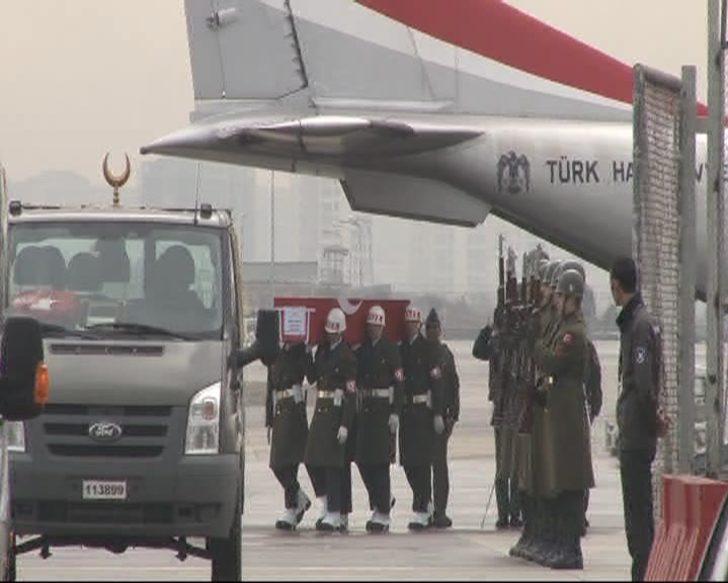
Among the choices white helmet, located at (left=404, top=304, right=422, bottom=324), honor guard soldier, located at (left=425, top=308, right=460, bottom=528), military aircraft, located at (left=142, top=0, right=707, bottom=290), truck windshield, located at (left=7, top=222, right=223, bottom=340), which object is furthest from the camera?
military aircraft, located at (left=142, top=0, right=707, bottom=290)

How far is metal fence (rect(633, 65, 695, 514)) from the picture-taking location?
1181 centimetres

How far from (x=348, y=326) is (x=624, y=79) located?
7548mm

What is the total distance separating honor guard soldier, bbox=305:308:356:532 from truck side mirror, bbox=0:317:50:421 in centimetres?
1104

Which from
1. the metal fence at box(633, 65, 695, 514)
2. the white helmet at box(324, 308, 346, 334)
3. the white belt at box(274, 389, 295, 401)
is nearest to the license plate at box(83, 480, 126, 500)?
the metal fence at box(633, 65, 695, 514)

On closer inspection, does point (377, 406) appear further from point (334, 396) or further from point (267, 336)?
point (267, 336)

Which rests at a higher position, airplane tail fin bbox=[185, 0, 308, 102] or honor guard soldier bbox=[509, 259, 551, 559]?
airplane tail fin bbox=[185, 0, 308, 102]

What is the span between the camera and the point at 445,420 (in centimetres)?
2120

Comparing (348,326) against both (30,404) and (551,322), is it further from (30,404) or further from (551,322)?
(30,404)

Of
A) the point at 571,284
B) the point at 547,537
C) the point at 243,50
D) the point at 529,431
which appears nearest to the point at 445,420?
the point at 529,431

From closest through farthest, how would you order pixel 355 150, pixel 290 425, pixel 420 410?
pixel 290 425 → pixel 420 410 → pixel 355 150

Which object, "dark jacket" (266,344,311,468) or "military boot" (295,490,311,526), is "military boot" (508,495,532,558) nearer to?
"military boot" (295,490,311,526)

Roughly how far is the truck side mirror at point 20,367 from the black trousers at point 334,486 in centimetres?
1118

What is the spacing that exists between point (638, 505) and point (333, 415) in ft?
23.4

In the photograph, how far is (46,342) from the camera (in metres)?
14.4
